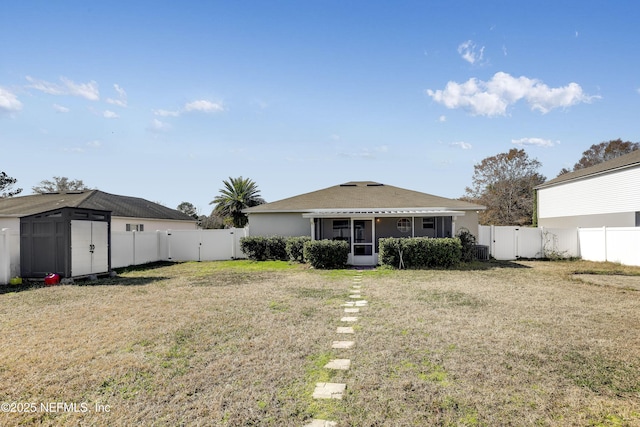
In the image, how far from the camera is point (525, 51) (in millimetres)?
13164

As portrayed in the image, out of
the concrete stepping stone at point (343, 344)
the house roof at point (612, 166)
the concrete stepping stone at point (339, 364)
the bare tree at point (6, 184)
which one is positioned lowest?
the concrete stepping stone at point (343, 344)

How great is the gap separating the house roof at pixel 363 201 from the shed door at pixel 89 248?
700 cm

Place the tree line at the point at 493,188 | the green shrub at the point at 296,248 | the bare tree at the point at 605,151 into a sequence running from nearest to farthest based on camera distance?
the green shrub at the point at 296,248 < the tree line at the point at 493,188 < the bare tree at the point at 605,151

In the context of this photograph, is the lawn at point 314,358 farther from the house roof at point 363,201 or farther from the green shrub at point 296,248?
the house roof at point 363,201

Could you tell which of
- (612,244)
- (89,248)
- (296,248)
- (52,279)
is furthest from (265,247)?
(612,244)

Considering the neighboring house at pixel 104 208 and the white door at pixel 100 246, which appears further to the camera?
the neighboring house at pixel 104 208

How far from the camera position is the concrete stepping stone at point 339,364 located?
3.90 meters

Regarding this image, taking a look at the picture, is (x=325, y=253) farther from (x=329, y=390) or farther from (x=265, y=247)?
(x=329, y=390)

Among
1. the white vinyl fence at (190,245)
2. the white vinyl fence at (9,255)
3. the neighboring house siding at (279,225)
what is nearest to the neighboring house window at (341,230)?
the neighboring house siding at (279,225)

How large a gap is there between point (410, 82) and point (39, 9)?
40.0ft

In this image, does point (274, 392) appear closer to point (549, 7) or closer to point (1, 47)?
point (1, 47)

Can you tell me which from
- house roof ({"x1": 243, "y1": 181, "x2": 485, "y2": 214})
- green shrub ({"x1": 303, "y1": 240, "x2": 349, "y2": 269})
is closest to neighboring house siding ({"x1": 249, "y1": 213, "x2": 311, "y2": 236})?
house roof ({"x1": 243, "y1": 181, "x2": 485, "y2": 214})

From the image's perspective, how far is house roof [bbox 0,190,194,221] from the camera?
17.3 meters

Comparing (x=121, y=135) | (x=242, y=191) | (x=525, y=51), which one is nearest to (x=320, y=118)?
(x=525, y=51)
